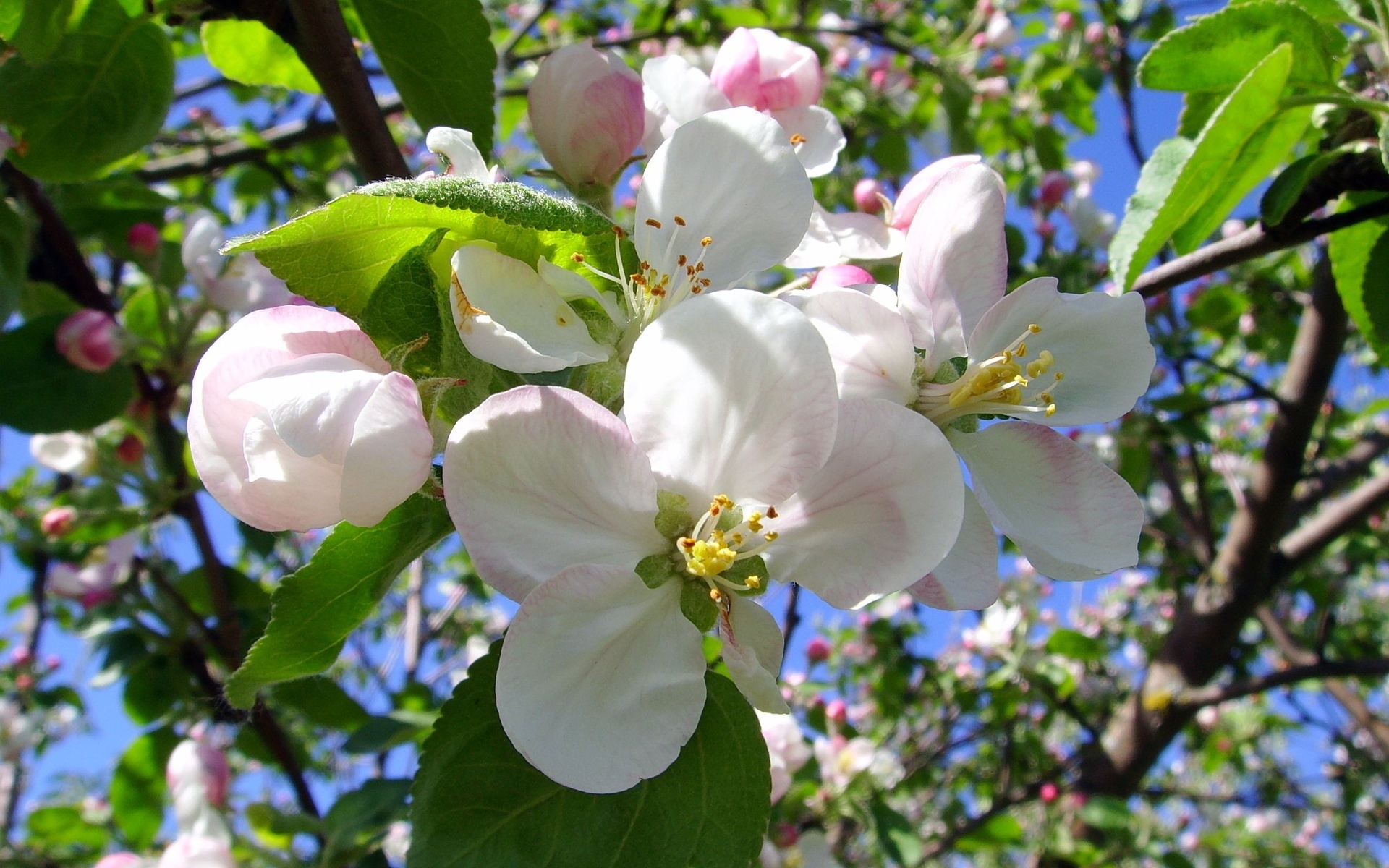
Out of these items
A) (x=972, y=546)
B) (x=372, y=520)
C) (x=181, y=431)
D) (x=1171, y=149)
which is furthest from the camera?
(x=181, y=431)

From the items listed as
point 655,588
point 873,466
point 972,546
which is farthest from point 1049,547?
point 655,588

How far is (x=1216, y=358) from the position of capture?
3.83 meters

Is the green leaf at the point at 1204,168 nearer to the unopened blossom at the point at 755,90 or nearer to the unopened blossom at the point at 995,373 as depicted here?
the unopened blossom at the point at 995,373

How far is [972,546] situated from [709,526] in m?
0.20

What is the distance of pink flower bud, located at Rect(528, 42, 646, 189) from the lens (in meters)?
0.91

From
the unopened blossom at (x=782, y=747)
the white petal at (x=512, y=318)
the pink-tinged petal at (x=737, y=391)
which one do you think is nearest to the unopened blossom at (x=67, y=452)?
the unopened blossom at (x=782, y=747)

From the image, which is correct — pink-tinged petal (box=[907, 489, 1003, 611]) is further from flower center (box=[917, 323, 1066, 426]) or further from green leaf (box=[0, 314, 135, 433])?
green leaf (box=[0, 314, 135, 433])

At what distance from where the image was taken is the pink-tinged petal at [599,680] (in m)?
0.59

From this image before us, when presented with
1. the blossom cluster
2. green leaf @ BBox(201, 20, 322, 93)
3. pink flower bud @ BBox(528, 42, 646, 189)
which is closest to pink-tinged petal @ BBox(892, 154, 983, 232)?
the blossom cluster

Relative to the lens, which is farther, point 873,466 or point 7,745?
point 7,745

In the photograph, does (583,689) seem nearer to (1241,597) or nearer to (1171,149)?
(1171,149)

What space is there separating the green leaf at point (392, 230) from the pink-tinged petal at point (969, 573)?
342 millimetres

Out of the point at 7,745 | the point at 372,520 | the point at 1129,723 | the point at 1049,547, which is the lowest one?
the point at 7,745

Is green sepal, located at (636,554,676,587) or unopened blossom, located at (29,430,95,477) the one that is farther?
unopened blossom, located at (29,430,95,477)
